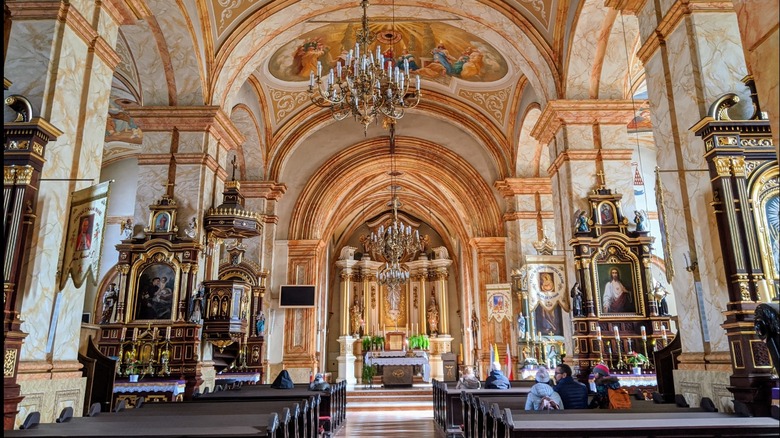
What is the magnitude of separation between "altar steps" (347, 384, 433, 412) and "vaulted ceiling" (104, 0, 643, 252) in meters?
4.40

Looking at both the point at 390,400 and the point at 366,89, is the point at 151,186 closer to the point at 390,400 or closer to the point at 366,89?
the point at 366,89

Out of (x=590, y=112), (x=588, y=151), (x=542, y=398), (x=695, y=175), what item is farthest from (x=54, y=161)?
(x=590, y=112)

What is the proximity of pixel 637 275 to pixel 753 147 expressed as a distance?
3.58m

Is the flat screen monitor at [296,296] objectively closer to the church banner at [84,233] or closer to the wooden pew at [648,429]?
the church banner at [84,233]

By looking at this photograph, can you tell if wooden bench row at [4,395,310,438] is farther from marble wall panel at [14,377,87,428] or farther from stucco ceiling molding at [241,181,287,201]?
stucco ceiling molding at [241,181,287,201]

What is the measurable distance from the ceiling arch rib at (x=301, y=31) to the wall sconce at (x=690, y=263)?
458 cm

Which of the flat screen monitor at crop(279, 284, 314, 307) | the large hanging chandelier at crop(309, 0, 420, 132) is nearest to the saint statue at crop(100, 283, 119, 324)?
the large hanging chandelier at crop(309, 0, 420, 132)

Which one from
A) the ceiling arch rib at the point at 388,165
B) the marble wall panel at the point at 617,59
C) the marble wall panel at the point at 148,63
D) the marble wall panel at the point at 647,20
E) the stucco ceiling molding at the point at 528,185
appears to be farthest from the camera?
the ceiling arch rib at the point at 388,165

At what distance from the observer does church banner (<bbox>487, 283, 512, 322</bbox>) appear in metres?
11.9

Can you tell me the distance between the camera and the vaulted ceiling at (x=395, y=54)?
26.9 feet

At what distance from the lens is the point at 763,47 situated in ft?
8.21

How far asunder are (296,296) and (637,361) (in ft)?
27.5

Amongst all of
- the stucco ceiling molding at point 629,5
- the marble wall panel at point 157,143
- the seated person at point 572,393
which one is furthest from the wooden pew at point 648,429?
the marble wall panel at point 157,143

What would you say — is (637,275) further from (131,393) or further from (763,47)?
(131,393)
